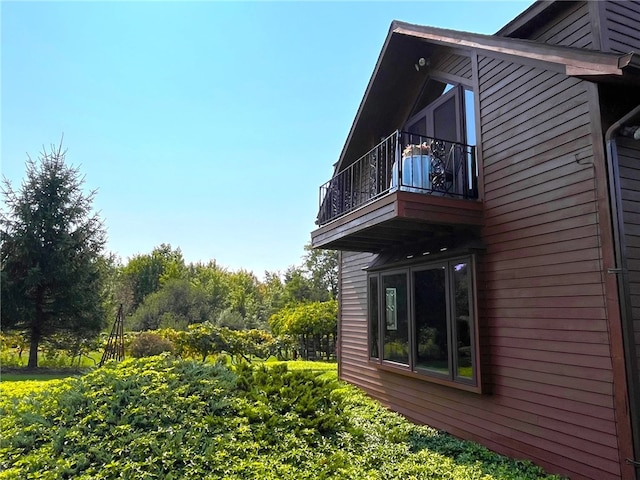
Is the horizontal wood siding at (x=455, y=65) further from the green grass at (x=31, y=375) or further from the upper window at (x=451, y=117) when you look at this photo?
the green grass at (x=31, y=375)

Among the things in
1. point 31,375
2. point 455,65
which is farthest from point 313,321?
point 455,65

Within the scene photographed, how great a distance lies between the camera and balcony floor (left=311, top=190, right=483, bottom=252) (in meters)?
4.80

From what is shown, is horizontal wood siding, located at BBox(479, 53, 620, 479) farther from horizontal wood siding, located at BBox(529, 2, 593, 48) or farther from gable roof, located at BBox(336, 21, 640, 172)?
gable roof, located at BBox(336, 21, 640, 172)

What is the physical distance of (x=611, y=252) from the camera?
3523 mm

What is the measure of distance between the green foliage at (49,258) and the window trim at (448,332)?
10.8 meters

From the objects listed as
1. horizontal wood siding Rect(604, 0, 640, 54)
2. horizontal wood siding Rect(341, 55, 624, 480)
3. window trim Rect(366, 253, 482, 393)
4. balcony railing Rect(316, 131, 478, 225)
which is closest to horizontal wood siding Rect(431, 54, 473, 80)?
horizontal wood siding Rect(341, 55, 624, 480)

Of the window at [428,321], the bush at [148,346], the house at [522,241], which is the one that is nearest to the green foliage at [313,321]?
the bush at [148,346]

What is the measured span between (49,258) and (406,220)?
12.5 metres

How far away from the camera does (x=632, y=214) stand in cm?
367

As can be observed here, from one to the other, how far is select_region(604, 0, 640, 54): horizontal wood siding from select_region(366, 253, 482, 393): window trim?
271 cm

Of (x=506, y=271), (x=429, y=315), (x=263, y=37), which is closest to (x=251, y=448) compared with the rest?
(x=429, y=315)

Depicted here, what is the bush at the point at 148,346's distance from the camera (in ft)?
39.5

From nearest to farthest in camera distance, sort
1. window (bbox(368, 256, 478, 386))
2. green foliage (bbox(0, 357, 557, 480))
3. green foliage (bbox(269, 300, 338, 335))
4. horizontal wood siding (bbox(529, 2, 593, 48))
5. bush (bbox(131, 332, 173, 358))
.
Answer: green foliage (bbox(0, 357, 557, 480)) → horizontal wood siding (bbox(529, 2, 593, 48)) → window (bbox(368, 256, 478, 386)) → bush (bbox(131, 332, 173, 358)) → green foliage (bbox(269, 300, 338, 335))

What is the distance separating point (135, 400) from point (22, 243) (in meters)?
10.7
